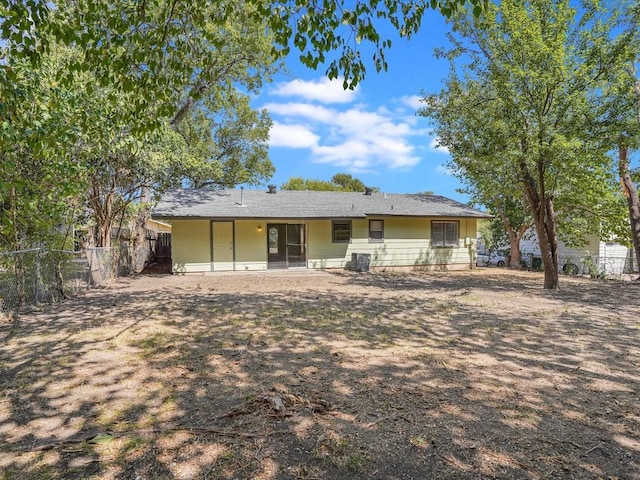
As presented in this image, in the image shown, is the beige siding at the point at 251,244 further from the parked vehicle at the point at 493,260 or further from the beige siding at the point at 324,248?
the parked vehicle at the point at 493,260

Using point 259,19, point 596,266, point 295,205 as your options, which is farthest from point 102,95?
point 596,266

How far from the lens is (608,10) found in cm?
961

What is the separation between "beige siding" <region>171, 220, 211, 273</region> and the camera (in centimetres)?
1462

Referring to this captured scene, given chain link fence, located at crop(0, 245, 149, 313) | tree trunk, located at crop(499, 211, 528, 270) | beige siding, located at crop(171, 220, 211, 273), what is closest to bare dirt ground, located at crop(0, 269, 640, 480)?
chain link fence, located at crop(0, 245, 149, 313)

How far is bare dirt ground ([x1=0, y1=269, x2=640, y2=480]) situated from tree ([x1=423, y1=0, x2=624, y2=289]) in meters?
4.45

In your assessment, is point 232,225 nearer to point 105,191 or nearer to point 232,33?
point 105,191

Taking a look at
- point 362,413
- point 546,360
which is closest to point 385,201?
point 546,360

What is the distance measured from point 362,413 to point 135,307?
6432 mm

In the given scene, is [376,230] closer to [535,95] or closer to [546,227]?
[546,227]

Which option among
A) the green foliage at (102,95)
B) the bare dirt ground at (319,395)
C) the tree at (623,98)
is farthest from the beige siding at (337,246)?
the tree at (623,98)

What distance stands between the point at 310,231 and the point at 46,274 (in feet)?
32.1

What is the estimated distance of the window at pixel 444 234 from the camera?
58.3 ft

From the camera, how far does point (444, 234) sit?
707 inches

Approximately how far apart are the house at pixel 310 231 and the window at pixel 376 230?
5 cm
